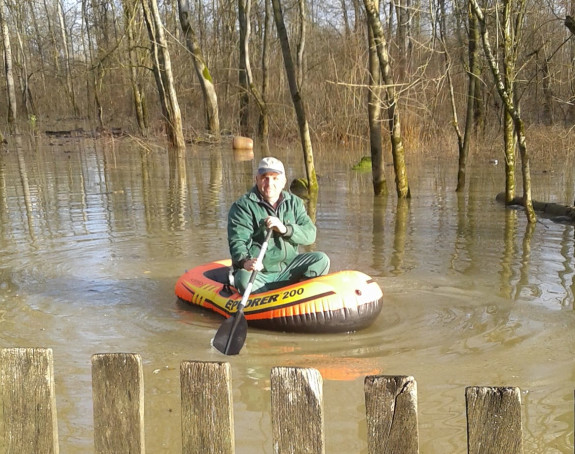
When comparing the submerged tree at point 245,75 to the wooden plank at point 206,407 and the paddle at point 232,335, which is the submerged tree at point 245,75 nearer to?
the paddle at point 232,335

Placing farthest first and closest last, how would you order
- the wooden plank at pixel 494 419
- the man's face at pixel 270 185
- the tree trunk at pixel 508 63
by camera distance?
the tree trunk at pixel 508 63
the man's face at pixel 270 185
the wooden plank at pixel 494 419

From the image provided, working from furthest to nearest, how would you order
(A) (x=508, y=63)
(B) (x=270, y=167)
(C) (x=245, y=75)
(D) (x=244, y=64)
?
(C) (x=245, y=75) < (D) (x=244, y=64) < (A) (x=508, y=63) < (B) (x=270, y=167)

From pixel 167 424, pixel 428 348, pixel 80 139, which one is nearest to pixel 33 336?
pixel 167 424

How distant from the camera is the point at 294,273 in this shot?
5754 millimetres

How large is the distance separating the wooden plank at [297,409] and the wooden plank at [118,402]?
15.7 inches

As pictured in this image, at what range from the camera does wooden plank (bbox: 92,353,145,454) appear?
2.06 m

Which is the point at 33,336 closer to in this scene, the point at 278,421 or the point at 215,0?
the point at 278,421

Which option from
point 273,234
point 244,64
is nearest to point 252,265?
point 273,234

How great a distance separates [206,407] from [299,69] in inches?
923

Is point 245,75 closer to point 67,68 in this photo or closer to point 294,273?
point 67,68

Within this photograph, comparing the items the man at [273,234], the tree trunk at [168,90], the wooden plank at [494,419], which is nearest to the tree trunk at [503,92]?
the man at [273,234]

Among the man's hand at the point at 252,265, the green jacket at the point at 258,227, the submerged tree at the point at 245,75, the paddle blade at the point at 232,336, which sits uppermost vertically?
the submerged tree at the point at 245,75

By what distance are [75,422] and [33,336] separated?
165 cm

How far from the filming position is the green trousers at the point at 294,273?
5.66 meters
